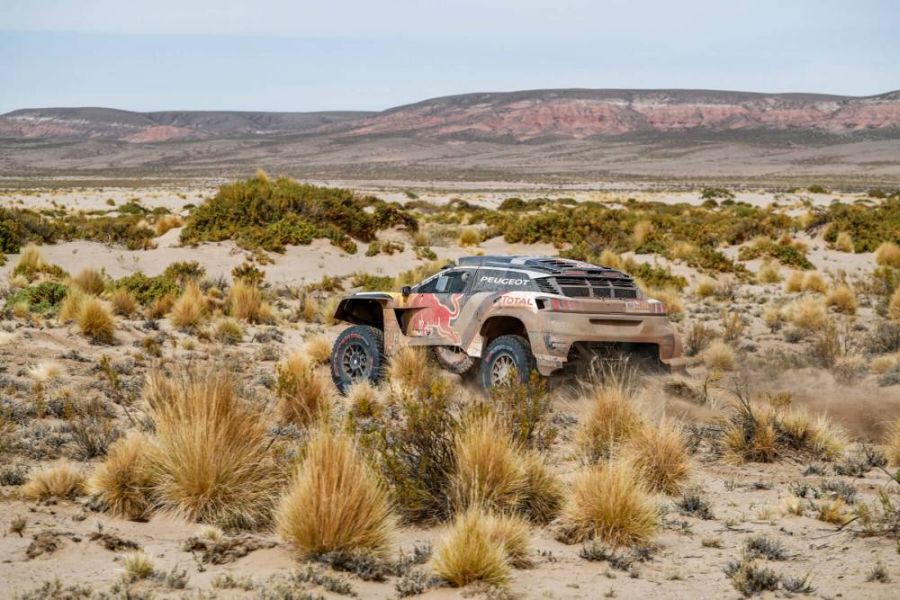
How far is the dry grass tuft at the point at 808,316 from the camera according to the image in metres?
16.3

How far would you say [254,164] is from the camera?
525 ft

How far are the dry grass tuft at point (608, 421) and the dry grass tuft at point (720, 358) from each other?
5283 mm

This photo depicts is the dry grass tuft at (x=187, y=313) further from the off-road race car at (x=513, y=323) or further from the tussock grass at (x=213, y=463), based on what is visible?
the tussock grass at (x=213, y=463)

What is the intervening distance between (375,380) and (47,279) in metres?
11.1

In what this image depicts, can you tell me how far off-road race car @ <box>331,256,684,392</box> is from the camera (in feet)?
31.9

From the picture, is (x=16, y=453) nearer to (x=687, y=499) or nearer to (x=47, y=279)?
(x=687, y=499)

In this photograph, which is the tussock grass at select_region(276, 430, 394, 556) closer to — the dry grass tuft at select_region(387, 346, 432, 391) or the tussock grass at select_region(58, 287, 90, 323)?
the dry grass tuft at select_region(387, 346, 432, 391)

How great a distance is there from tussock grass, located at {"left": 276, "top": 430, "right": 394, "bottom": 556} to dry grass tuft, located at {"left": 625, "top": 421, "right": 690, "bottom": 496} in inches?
93.9

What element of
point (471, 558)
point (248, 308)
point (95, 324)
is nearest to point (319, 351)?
point (95, 324)

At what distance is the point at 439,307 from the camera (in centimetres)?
1087

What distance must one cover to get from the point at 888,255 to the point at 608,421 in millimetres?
18483

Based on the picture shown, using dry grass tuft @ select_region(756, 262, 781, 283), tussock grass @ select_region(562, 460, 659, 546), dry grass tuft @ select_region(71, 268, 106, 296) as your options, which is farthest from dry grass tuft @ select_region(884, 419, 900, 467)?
dry grass tuft @ select_region(756, 262, 781, 283)

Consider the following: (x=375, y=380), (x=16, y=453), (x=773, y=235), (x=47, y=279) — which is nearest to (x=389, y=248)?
(x=47, y=279)

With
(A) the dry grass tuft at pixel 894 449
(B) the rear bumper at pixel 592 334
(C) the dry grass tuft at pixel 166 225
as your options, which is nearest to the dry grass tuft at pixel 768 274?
(B) the rear bumper at pixel 592 334
